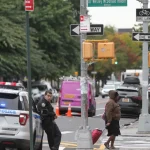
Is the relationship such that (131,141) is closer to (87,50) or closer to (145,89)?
(145,89)

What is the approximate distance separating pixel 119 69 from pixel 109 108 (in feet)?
302

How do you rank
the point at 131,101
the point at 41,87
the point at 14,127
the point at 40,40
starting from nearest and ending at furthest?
the point at 14,127
the point at 131,101
the point at 41,87
the point at 40,40

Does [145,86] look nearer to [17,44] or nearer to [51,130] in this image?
[51,130]

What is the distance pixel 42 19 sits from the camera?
174 feet

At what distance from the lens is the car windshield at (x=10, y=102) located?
14.0 m

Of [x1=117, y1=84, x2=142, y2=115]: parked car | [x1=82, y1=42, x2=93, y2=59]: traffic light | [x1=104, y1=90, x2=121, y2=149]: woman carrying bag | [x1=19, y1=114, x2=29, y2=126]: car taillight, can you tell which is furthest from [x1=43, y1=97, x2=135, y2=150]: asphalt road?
[x1=19, y1=114, x2=29, y2=126]: car taillight

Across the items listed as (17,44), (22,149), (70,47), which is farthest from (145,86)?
(70,47)

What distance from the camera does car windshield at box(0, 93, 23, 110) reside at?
1404 centimetres

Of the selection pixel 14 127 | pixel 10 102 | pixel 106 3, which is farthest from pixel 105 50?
pixel 14 127

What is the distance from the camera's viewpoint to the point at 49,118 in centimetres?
1513

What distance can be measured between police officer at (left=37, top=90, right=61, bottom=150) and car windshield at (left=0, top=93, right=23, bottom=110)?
96 cm

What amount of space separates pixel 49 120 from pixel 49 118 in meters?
0.05

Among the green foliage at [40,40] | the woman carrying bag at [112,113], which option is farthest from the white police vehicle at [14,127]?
the green foliage at [40,40]

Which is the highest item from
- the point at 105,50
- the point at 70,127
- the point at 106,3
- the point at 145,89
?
the point at 106,3
